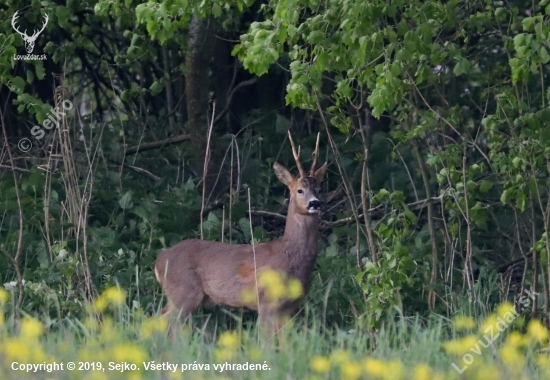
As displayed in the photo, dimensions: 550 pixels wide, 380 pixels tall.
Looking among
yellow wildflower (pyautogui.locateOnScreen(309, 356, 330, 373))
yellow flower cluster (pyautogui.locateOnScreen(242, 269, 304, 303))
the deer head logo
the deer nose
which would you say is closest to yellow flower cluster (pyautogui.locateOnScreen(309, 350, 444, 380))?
yellow wildflower (pyautogui.locateOnScreen(309, 356, 330, 373))

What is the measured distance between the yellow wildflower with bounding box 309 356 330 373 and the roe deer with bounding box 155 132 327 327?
7.83 feet

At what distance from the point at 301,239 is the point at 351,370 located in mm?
3351

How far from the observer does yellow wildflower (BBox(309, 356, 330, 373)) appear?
4941mm

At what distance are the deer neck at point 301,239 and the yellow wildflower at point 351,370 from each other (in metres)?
2.71

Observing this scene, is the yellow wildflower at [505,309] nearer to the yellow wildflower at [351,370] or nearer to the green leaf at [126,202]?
the yellow wildflower at [351,370]

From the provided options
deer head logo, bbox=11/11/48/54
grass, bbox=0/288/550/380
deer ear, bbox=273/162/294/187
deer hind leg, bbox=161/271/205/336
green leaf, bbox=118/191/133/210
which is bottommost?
deer hind leg, bbox=161/271/205/336

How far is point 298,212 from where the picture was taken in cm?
816

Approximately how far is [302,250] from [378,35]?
1.91 meters

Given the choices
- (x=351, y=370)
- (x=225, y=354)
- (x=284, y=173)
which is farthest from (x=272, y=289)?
(x=351, y=370)

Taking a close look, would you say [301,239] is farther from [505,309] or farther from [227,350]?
[227,350]

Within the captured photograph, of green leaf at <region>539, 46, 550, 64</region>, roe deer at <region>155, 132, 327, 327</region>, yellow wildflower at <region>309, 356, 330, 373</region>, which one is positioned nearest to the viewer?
yellow wildflower at <region>309, 356, 330, 373</region>

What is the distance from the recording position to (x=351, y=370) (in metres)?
4.73

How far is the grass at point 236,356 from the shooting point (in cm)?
497

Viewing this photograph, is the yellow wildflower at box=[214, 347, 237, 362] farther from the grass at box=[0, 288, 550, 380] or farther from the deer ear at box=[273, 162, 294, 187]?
the deer ear at box=[273, 162, 294, 187]
